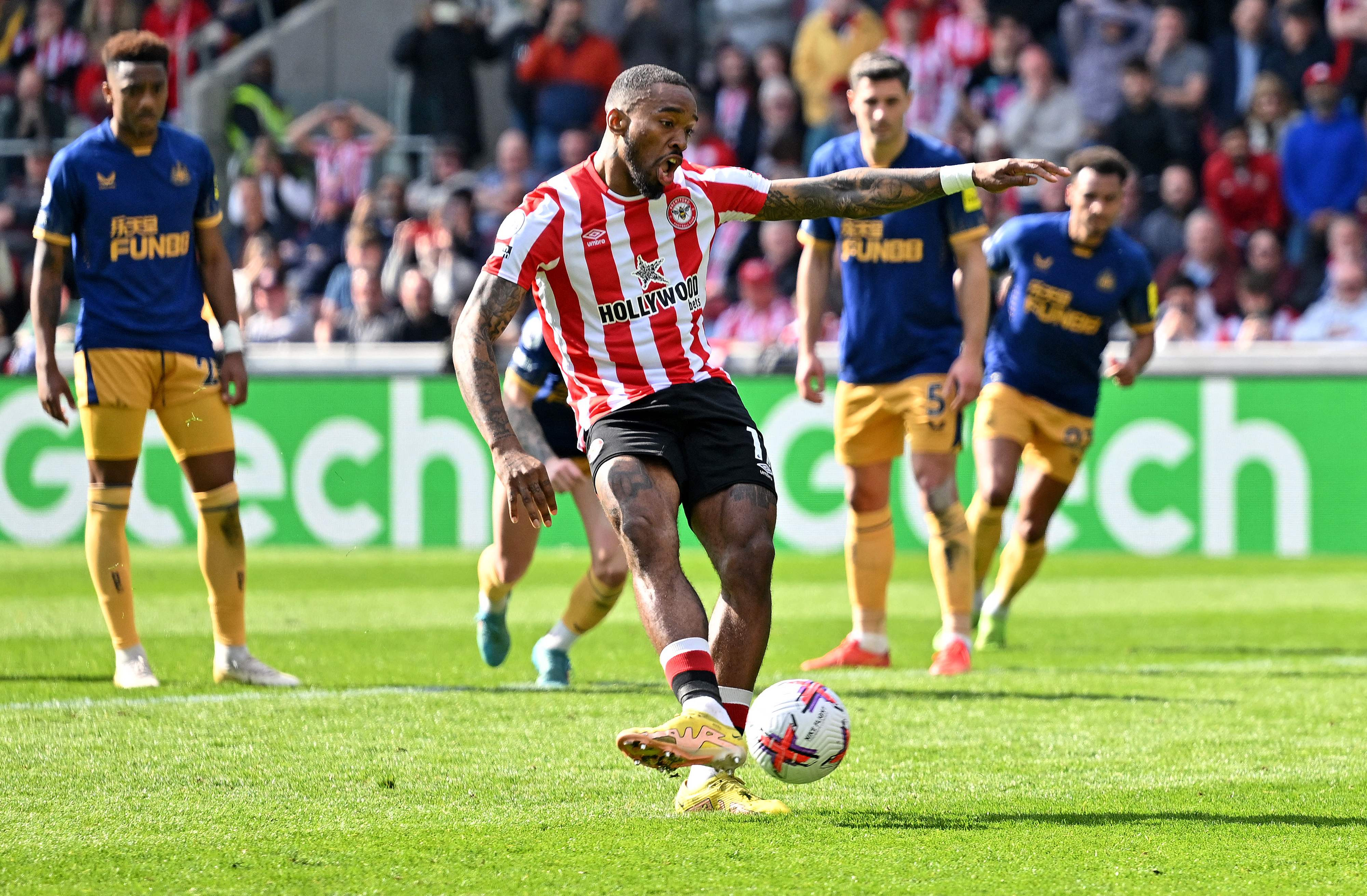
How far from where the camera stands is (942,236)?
8.06m

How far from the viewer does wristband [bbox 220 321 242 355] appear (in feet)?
23.9

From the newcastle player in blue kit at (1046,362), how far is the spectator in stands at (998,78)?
7941mm

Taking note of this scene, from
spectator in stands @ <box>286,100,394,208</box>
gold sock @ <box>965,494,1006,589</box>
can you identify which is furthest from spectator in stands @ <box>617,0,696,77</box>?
gold sock @ <box>965,494,1006,589</box>

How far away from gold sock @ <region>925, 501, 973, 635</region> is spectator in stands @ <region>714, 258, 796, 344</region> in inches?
221

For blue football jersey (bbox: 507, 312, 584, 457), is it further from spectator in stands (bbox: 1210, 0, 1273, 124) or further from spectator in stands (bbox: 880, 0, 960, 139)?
spectator in stands (bbox: 1210, 0, 1273, 124)

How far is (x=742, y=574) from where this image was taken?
486 centimetres

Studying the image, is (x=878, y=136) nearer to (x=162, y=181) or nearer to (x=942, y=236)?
(x=942, y=236)

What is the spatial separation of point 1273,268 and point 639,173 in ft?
34.9

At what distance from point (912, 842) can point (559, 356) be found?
1793 millimetres

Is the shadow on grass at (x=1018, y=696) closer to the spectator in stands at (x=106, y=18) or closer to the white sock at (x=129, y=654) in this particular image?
the white sock at (x=129, y=654)

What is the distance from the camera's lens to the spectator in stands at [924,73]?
17.1 meters

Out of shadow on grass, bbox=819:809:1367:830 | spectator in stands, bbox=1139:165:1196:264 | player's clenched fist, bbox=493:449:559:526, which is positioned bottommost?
shadow on grass, bbox=819:809:1367:830

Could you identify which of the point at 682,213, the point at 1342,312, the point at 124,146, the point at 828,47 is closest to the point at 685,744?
the point at 682,213

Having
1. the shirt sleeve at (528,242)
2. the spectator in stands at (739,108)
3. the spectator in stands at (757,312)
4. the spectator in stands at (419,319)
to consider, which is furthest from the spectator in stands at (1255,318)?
the shirt sleeve at (528,242)
